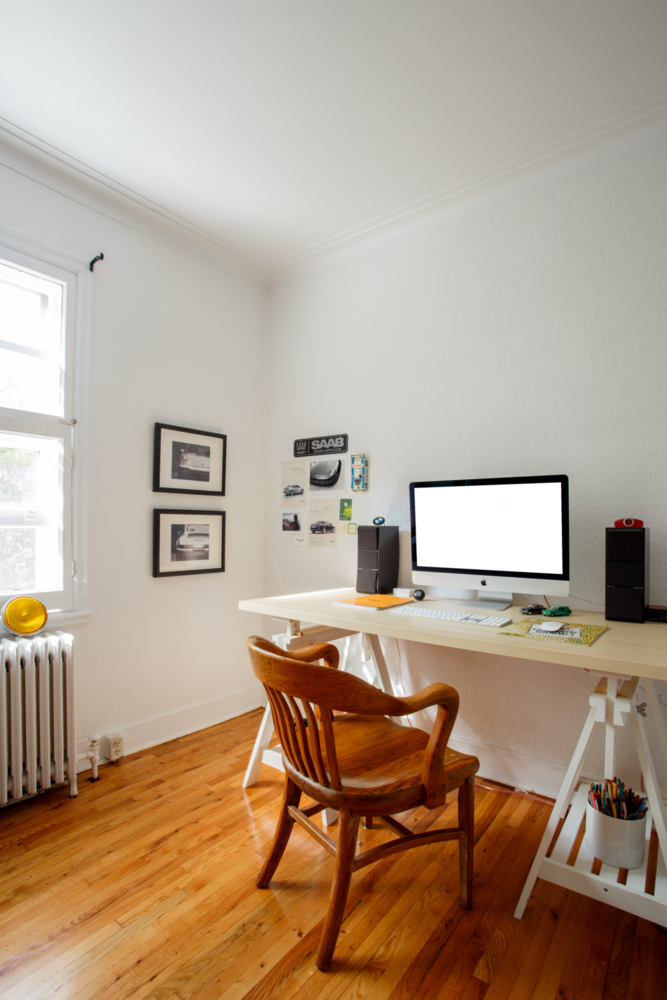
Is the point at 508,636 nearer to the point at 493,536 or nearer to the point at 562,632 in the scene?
the point at 562,632

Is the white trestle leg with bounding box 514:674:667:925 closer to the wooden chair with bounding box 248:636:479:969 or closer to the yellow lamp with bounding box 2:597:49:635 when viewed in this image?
the wooden chair with bounding box 248:636:479:969

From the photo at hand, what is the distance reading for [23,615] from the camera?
2.09 m

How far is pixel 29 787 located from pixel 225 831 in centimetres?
80

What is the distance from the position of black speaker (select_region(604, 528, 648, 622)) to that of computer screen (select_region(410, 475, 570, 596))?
Result: 0.15 meters

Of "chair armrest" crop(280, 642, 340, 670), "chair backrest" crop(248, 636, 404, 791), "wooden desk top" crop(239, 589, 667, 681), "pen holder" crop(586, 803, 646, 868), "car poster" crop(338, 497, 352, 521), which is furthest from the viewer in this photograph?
"car poster" crop(338, 497, 352, 521)

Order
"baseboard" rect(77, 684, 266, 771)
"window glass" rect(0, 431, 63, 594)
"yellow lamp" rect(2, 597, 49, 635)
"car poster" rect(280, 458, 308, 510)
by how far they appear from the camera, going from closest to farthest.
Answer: "yellow lamp" rect(2, 597, 49, 635) < "window glass" rect(0, 431, 63, 594) < "baseboard" rect(77, 684, 266, 771) < "car poster" rect(280, 458, 308, 510)

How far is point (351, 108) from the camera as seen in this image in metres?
1.94

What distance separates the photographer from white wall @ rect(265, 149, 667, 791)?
6.59 ft

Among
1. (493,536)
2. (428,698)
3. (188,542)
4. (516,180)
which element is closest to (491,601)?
(493,536)

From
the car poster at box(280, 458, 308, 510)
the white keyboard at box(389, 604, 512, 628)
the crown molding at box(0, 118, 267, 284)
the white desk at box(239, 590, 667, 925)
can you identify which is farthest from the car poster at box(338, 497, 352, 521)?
the crown molding at box(0, 118, 267, 284)

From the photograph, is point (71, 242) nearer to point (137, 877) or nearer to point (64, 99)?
point (64, 99)

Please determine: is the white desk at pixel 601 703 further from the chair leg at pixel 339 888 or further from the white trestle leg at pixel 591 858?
the chair leg at pixel 339 888

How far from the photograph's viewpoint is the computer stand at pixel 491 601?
209 centimetres

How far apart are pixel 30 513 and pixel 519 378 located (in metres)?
2.22
